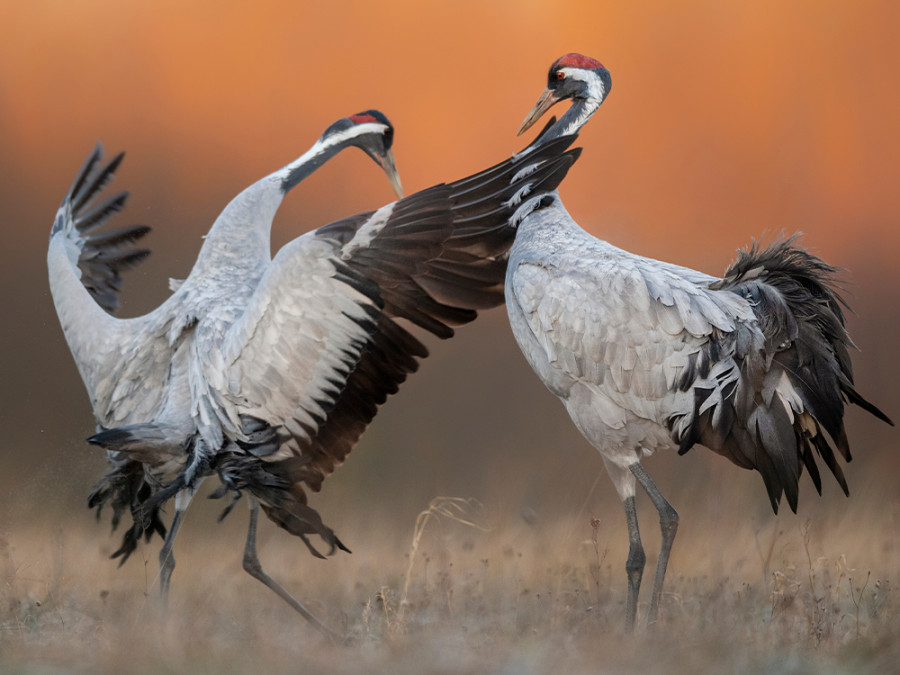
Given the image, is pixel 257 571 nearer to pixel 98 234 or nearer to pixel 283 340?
pixel 283 340

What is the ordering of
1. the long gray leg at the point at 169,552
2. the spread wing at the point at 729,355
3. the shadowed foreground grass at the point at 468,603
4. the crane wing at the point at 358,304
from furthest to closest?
the long gray leg at the point at 169,552
the crane wing at the point at 358,304
the spread wing at the point at 729,355
the shadowed foreground grass at the point at 468,603

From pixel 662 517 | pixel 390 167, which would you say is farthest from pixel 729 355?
pixel 390 167

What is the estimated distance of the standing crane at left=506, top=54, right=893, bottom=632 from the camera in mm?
A: 3732

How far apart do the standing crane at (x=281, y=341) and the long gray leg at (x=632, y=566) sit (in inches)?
37.0

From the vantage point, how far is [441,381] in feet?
26.5

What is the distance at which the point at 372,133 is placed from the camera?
5.00 m

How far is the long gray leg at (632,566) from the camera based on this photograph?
393 centimetres

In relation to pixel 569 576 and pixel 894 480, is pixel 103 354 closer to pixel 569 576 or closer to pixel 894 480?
pixel 569 576

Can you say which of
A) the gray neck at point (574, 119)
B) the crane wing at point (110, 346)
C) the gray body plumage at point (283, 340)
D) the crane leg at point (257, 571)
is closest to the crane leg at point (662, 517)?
the gray body plumage at point (283, 340)

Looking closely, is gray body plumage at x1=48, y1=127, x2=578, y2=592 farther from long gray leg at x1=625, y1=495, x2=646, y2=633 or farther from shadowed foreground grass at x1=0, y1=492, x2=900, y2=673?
long gray leg at x1=625, y1=495, x2=646, y2=633

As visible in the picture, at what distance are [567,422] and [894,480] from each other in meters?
2.30

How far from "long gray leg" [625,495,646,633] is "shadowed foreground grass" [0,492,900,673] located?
0.29 feet

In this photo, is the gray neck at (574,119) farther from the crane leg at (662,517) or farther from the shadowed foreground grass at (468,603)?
the shadowed foreground grass at (468,603)

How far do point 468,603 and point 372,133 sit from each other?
2085mm
